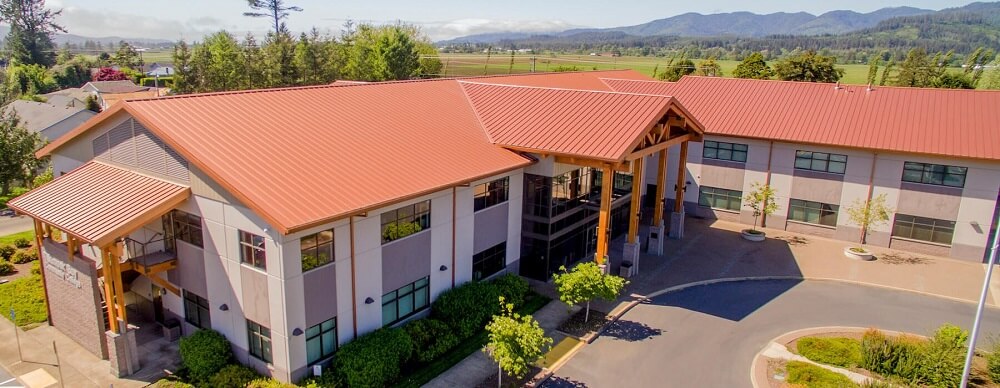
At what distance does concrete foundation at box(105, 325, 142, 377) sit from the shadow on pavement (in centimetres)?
1632

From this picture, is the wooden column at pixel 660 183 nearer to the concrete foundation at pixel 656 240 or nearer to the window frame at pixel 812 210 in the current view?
the concrete foundation at pixel 656 240

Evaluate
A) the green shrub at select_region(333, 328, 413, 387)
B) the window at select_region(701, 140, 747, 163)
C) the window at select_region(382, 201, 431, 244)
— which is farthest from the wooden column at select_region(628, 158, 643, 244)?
the window at select_region(701, 140, 747, 163)

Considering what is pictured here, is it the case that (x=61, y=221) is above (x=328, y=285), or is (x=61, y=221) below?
above

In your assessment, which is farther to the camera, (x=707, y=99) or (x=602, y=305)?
(x=707, y=99)

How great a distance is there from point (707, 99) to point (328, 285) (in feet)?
103

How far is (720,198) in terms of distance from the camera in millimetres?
39625

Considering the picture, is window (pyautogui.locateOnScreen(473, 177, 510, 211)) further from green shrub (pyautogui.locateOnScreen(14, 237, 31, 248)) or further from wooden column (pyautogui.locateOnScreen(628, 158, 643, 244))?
green shrub (pyautogui.locateOnScreen(14, 237, 31, 248))

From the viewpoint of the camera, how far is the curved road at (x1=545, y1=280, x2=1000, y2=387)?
2073cm

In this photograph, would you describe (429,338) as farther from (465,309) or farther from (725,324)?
(725,324)

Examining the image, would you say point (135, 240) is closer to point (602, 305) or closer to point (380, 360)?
point (380, 360)

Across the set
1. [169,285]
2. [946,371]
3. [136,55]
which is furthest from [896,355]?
[136,55]

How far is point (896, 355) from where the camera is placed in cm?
2059

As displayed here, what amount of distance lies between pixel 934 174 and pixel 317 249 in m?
32.9

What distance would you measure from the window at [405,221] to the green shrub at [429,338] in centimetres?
326
